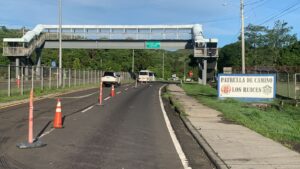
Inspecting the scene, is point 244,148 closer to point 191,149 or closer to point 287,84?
point 191,149

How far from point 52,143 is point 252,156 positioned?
4576 mm

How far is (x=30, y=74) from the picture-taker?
3572 centimetres

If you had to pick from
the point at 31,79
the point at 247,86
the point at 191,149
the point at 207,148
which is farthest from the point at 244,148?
the point at 31,79

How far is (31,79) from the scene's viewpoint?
34.7m

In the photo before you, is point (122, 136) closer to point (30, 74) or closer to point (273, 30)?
point (30, 74)

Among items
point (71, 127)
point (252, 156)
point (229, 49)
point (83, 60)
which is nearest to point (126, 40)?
point (83, 60)

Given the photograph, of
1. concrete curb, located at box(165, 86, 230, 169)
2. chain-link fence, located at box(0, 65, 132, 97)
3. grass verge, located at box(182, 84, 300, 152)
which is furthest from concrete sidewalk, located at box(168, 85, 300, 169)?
chain-link fence, located at box(0, 65, 132, 97)

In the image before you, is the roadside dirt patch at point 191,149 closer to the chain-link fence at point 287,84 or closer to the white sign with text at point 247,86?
the white sign with text at point 247,86

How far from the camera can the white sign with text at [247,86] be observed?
99.1 ft

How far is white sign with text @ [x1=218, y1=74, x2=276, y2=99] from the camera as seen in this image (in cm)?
3020

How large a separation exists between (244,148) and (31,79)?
2600 centimetres

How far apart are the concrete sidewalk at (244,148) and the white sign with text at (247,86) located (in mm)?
14571

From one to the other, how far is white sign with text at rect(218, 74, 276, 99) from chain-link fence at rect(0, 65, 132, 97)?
12905 mm

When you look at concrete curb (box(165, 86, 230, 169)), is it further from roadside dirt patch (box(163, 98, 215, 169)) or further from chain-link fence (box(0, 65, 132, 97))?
chain-link fence (box(0, 65, 132, 97))
